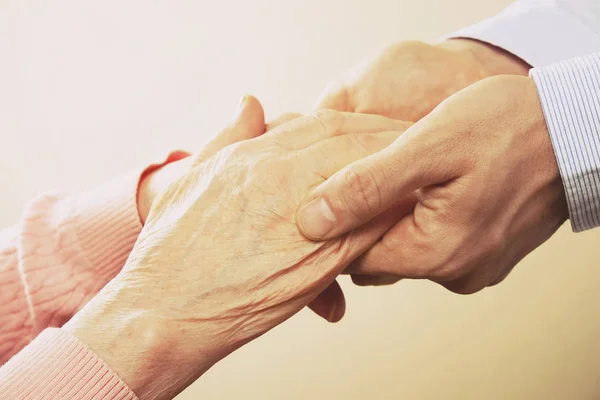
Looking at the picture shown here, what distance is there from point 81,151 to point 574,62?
123 centimetres

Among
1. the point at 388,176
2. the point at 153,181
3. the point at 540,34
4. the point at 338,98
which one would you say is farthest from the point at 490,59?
the point at 153,181

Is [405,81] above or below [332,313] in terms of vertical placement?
above

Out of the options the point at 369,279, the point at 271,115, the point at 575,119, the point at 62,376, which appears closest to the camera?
the point at 62,376

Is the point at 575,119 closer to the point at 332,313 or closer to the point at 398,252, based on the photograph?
the point at 398,252

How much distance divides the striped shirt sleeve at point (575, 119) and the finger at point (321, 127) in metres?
0.27

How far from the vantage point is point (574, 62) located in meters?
0.79

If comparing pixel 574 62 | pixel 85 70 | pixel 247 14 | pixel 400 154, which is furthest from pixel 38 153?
pixel 574 62

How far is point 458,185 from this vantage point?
77 centimetres

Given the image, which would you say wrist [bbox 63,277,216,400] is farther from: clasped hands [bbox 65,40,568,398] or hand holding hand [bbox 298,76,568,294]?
hand holding hand [bbox 298,76,568,294]

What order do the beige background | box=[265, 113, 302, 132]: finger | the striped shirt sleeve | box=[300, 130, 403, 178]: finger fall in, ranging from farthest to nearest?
the beige background
box=[265, 113, 302, 132]: finger
box=[300, 130, 403, 178]: finger
the striped shirt sleeve

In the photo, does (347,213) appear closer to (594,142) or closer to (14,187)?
(594,142)

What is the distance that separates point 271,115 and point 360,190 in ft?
3.22

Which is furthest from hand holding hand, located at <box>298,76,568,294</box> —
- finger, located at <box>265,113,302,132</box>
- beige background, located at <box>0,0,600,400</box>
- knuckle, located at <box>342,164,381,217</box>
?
beige background, located at <box>0,0,600,400</box>

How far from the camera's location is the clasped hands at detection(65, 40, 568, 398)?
0.74 metres
